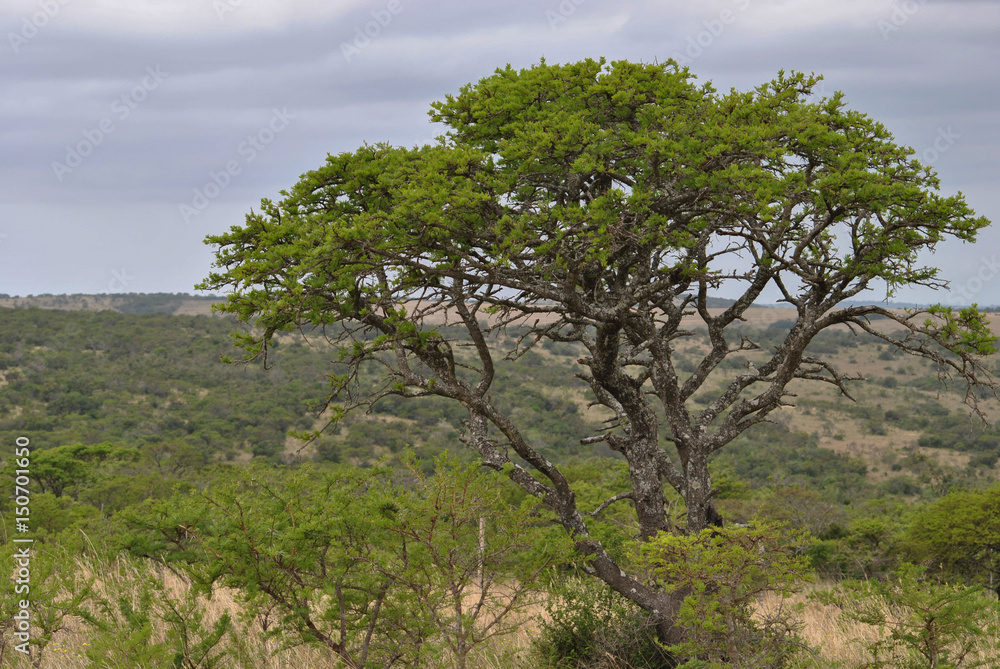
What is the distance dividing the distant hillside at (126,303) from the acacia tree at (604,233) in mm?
112839

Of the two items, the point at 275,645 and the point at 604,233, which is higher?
the point at 604,233

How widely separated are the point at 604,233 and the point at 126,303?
449 ft

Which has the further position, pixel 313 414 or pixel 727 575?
pixel 313 414

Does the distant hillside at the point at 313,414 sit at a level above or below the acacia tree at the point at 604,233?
below

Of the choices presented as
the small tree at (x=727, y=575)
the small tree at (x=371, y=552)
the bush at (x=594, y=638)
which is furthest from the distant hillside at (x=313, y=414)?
the small tree at (x=727, y=575)

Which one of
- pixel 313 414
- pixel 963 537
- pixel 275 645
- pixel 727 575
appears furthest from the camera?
pixel 313 414

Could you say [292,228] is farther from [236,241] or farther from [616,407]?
[616,407]

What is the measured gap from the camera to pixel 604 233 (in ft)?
23.4

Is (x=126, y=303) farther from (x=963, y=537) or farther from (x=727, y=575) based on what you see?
(x=727, y=575)

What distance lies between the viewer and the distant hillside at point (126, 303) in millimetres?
118438

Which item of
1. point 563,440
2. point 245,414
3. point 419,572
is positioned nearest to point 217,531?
point 419,572

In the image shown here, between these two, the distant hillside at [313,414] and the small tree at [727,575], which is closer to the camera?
the small tree at [727,575]

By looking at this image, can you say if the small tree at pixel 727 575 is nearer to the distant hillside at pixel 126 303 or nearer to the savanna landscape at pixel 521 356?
the savanna landscape at pixel 521 356

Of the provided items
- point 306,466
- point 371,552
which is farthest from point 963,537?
point 306,466
